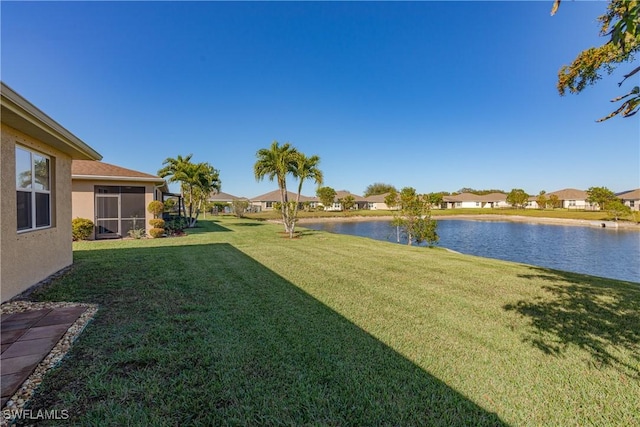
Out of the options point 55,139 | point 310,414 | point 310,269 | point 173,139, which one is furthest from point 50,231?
point 173,139

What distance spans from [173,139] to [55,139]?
23.5 metres

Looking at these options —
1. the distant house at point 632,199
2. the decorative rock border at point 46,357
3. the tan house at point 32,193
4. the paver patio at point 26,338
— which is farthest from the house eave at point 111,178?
the distant house at point 632,199

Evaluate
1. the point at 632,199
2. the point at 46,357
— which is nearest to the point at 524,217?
the point at 632,199

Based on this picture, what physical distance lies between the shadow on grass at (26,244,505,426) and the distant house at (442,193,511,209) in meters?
82.9

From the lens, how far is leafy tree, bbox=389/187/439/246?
16266 millimetres

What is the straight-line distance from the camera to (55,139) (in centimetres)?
578

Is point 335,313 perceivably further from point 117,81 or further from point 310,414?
point 117,81

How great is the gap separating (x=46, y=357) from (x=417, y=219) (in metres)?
16.4

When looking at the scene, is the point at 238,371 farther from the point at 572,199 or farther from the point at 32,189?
the point at 572,199

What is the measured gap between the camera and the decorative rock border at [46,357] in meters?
2.20

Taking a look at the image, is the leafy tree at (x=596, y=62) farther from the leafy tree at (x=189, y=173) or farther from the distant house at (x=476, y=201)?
the distant house at (x=476, y=201)

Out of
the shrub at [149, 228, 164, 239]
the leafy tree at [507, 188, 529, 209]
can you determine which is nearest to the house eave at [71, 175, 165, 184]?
the shrub at [149, 228, 164, 239]

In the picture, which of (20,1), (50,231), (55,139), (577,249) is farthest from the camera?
(577,249)

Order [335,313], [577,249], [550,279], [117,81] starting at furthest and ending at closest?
[577,249] < [117,81] < [550,279] < [335,313]
